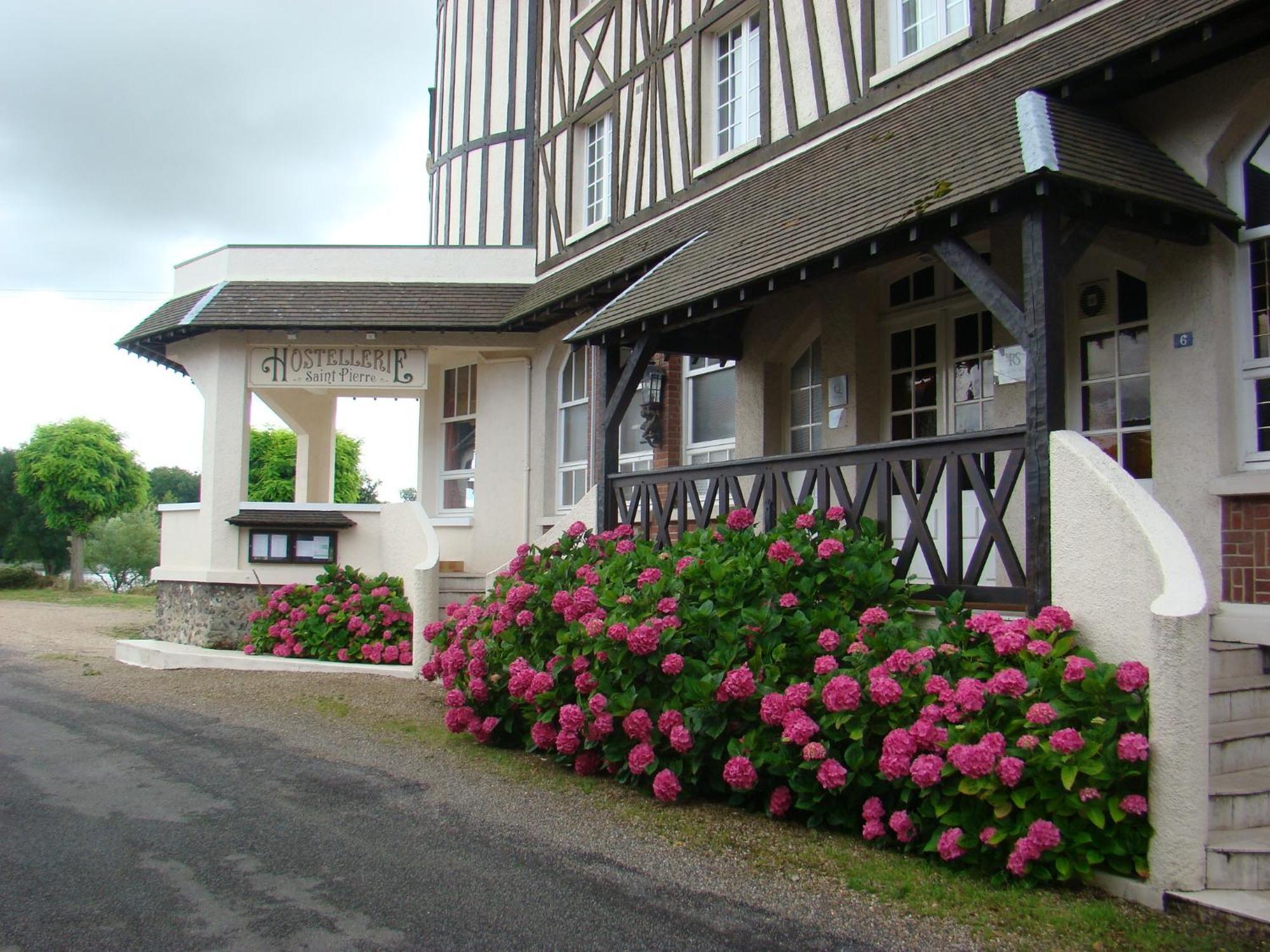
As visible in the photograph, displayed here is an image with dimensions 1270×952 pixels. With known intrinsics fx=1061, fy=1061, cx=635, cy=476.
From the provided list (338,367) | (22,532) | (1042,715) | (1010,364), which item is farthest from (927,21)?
(22,532)

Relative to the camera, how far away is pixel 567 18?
1338 centimetres

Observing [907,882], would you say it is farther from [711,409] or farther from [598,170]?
[598,170]

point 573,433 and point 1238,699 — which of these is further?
point 573,433

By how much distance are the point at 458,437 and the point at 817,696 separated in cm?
1032

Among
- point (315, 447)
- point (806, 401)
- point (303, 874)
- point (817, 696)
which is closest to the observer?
point (303, 874)

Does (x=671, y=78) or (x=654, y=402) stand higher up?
(x=671, y=78)

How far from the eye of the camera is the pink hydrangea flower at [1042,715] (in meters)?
4.43

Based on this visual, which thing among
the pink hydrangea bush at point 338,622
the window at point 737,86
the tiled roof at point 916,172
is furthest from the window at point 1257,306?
the pink hydrangea bush at point 338,622

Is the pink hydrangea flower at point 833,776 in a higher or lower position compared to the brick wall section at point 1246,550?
lower

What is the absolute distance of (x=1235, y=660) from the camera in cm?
554

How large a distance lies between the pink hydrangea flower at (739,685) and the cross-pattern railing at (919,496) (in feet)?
4.32

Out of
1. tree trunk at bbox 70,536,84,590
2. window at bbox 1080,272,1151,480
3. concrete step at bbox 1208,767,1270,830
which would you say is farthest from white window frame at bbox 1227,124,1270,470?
tree trunk at bbox 70,536,84,590

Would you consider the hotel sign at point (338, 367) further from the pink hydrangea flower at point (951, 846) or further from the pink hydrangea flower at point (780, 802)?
the pink hydrangea flower at point (951, 846)

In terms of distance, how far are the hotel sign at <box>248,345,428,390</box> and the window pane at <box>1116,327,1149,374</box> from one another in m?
8.51
